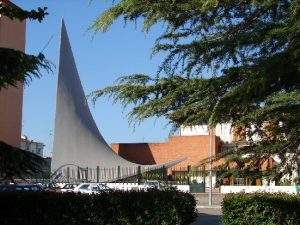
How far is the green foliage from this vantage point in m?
9.54

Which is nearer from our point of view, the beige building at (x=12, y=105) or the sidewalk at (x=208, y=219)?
the sidewalk at (x=208, y=219)

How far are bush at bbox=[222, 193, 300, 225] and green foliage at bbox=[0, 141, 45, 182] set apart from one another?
662 centimetres

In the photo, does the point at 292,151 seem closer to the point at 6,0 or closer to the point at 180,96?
the point at 180,96

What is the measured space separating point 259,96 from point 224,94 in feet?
1.51

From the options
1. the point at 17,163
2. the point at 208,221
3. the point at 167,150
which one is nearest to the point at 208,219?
the point at 208,221

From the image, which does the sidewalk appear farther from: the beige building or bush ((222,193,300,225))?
the beige building

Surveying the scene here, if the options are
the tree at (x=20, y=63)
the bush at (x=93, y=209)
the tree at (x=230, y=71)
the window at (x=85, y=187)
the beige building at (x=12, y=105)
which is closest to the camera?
the tree at (x=230, y=71)

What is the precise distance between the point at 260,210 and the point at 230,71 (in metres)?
7.95

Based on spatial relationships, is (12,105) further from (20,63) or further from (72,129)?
(20,63)

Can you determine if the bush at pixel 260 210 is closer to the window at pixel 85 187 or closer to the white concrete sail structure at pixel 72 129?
the window at pixel 85 187

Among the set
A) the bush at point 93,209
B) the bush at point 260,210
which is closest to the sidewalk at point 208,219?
the bush at point 260,210

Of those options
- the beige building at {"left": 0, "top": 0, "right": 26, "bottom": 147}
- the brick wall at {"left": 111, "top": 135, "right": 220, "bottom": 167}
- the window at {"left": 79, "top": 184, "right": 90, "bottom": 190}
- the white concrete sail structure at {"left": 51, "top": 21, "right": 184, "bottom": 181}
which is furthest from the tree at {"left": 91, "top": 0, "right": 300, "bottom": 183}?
the brick wall at {"left": 111, "top": 135, "right": 220, "bottom": 167}

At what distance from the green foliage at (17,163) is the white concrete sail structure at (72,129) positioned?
54.8 meters

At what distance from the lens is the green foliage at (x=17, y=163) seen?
954cm
